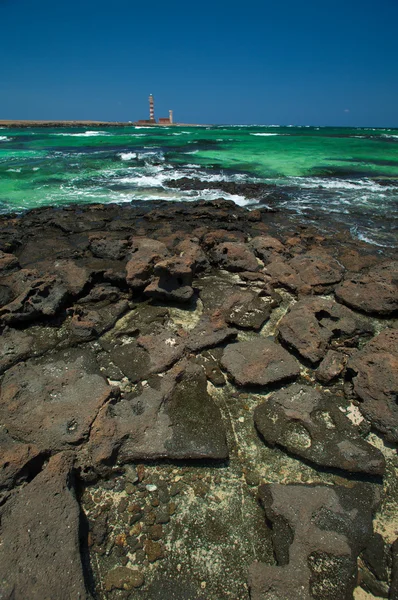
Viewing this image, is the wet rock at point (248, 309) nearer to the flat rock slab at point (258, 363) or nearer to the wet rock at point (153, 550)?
the flat rock slab at point (258, 363)

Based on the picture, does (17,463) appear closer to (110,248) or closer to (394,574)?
(394,574)

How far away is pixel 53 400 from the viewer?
302 centimetres

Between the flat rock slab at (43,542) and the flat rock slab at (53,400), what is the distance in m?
0.45

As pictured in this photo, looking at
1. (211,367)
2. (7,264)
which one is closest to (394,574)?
(211,367)

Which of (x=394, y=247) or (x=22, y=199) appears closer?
(x=394, y=247)

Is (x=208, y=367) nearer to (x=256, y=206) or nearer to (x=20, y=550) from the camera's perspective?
(x=20, y=550)

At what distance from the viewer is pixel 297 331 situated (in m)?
3.90

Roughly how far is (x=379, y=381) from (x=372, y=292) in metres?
1.91

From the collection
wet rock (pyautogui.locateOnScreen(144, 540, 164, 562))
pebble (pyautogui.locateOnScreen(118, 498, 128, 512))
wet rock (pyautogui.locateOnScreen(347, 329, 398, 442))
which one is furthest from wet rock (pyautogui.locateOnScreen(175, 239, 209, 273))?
wet rock (pyautogui.locateOnScreen(144, 540, 164, 562))

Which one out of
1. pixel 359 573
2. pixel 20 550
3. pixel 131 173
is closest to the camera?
pixel 20 550

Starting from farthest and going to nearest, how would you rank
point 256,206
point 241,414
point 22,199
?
point 22,199 → point 256,206 → point 241,414

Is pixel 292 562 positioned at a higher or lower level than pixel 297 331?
lower

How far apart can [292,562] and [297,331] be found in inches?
92.5

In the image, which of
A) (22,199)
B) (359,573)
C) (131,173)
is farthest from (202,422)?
(131,173)
